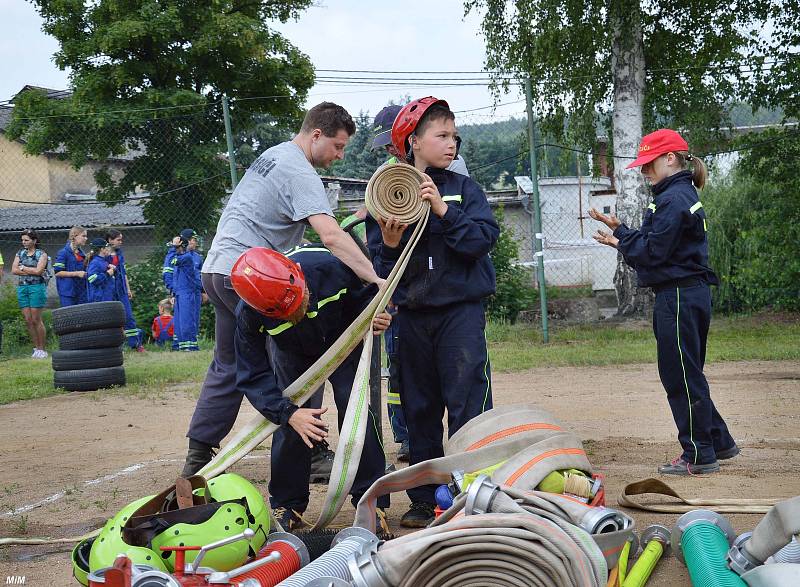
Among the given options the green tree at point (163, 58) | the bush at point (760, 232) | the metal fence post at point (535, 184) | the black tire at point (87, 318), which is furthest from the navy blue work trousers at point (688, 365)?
the green tree at point (163, 58)

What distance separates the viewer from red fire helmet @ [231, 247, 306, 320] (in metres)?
3.91

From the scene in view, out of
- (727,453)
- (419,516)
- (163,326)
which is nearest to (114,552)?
(419,516)

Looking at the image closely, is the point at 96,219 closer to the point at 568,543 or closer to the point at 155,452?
the point at 155,452

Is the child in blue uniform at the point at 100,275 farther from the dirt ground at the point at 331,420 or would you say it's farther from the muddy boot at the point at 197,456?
the muddy boot at the point at 197,456

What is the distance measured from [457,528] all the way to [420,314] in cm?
194

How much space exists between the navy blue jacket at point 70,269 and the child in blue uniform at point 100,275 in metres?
0.17

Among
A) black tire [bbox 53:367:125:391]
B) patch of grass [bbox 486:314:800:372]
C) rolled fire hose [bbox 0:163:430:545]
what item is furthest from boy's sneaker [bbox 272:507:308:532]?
black tire [bbox 53:367:125:391]

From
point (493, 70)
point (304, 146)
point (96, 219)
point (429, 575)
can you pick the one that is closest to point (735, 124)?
point (493, 70)

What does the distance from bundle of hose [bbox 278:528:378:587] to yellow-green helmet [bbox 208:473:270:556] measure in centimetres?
31

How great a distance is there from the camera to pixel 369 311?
434 centimetres

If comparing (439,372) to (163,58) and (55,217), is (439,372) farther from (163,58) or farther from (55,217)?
(55,217)

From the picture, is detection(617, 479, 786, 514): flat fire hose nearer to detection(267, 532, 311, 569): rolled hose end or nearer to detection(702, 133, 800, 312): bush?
detection(267, 532, 311, 569): rolled hose end

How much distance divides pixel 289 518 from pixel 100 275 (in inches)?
445

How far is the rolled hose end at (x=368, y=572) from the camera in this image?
9.49 feet
